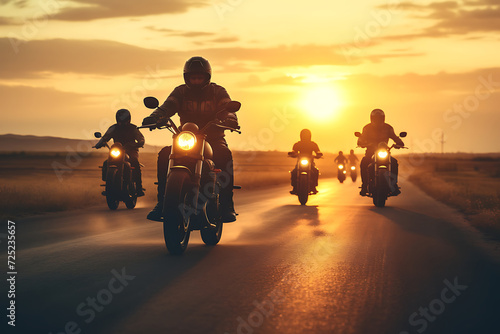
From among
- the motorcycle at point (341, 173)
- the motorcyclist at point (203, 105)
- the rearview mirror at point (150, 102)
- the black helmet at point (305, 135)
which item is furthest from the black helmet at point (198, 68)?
the motorcycle at point (341, 173)

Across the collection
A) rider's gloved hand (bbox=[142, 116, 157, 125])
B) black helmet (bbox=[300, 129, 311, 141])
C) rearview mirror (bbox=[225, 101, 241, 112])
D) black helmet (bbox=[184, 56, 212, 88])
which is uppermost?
black helmet (bbox=[184, 56, 212, 88])

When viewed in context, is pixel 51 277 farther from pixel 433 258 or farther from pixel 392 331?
pixel 433 258

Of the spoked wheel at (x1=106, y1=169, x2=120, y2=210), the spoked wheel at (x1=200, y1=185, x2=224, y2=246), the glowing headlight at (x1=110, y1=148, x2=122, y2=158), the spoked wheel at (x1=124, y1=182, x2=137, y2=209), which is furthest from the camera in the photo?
the spoked wheel at (x1=124, y1=182, x2=137, y2=209)

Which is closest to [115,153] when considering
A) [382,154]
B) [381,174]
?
[381,174]

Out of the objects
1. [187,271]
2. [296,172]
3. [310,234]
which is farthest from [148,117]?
[296,172]

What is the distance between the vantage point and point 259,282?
267 inches

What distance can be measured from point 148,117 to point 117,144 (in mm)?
8593

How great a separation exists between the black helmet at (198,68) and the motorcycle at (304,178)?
1013cm

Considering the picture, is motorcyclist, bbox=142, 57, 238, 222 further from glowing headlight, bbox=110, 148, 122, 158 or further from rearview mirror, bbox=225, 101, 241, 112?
glowing headlight, bbox=110, 148, 122, 158

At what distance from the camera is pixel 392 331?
195 inches

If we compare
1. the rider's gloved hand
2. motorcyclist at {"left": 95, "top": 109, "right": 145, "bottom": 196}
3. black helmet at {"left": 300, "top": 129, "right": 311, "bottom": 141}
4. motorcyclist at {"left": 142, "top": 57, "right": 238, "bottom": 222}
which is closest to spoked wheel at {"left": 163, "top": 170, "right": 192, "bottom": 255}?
the rider's gloved hand

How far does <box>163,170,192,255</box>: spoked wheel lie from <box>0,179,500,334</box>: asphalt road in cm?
29

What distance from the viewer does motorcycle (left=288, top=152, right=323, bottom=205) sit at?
19.3 meters

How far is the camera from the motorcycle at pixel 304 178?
63.4ft
